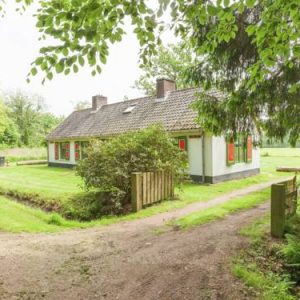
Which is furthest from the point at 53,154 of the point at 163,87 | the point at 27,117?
the point at 27,117

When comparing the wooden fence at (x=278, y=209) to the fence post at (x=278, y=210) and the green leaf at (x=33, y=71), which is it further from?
the green leaf at (x=33, y=71)

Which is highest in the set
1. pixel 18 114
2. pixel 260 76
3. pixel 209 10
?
pixel 18 114

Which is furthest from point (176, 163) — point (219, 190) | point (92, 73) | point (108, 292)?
point (92, 73)

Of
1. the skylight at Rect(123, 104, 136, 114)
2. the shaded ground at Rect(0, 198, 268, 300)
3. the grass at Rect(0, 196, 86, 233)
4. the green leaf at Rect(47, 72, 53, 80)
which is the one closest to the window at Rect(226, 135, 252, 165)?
the skylight at Rect(123, 104, 136, 114)

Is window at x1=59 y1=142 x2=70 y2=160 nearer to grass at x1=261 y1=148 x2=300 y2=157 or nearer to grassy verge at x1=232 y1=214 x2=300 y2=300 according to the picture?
grassy verge at x1=232 y1=214 x2=300 y2=300

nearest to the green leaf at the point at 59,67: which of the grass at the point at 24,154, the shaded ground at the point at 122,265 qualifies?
the shaded ground at the point at 122,265

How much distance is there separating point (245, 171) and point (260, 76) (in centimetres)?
1458

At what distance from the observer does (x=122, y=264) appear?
5152 millimetres

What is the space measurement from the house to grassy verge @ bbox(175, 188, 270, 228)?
1915 mm

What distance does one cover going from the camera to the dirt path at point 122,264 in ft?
13.6

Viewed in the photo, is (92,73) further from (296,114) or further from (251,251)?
(296,114)

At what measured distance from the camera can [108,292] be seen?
163 inches

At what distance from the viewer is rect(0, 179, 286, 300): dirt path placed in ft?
13.6

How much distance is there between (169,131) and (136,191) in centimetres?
720
